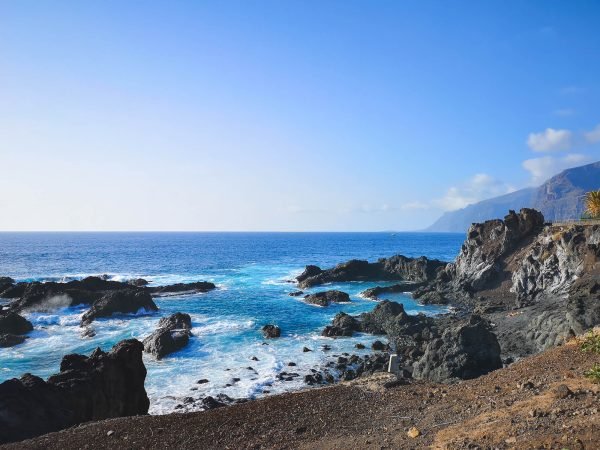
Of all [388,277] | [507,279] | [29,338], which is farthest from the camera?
[388,277]

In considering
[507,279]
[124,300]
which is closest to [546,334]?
[507,279]

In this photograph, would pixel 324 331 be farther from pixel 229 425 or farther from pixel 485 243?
pixel 485 243

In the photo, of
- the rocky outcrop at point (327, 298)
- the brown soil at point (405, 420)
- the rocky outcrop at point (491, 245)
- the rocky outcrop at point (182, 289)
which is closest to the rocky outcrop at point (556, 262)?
the rocky outcrop at point (491, 245)

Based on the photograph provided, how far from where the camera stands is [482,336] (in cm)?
2647

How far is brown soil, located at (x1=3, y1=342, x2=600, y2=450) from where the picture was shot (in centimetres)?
1160

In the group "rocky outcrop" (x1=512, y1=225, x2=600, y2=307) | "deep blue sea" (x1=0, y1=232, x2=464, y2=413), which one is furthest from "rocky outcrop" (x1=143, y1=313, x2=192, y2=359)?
"rocky outcrop" (x1=512, y1=225, x2=600, y2=307)

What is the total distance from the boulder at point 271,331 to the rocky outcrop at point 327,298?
1751 cm

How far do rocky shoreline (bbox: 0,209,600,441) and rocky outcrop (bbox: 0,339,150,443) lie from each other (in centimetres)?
24

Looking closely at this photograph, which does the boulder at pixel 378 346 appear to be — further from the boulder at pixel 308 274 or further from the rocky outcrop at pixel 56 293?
the boulder at pixel 308 274

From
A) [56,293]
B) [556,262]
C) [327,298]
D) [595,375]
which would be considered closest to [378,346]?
[327,298]

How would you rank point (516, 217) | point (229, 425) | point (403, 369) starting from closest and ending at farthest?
point (229, 425) < point (403, 369) < point (516, 217)

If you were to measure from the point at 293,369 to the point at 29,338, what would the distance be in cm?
2926

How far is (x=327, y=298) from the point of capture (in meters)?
64.6

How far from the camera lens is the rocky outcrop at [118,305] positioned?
52.1 meters
